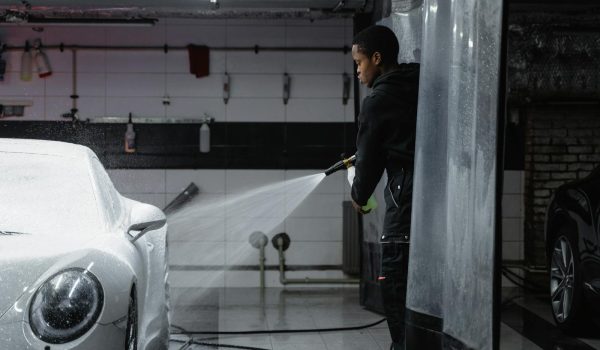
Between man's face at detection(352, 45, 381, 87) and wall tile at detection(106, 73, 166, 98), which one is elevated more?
wall tile at detection(106, 73, 166, 98)

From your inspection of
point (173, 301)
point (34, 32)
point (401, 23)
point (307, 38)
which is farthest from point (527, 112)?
point (34, 32)

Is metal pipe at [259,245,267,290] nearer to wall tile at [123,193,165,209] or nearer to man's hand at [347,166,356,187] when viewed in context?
wall tile at [123,193,165,209]

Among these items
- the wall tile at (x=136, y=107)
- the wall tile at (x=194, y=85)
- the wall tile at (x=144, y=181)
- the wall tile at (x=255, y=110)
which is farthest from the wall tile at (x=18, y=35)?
the wall tile at (x=255, y=110)

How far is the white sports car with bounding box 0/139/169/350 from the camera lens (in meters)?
2.81

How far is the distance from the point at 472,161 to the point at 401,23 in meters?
2.70

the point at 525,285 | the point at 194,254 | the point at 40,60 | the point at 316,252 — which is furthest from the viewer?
the point at 316,252

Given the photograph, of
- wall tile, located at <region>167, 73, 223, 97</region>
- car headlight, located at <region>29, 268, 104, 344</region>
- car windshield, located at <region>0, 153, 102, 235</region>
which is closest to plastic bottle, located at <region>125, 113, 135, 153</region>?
wall tile, located at <region>167, 73, 223, 97</region>

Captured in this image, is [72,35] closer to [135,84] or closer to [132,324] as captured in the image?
[135,84]

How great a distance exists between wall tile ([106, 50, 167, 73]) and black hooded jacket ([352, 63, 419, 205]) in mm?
5261

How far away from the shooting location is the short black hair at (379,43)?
12.0ft

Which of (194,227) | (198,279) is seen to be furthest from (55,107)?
(198,279)

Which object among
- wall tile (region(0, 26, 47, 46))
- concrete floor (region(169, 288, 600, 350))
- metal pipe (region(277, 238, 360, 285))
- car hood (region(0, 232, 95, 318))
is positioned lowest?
concrete floor (region(169, 288, 600, 350))

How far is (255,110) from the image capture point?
855 cm

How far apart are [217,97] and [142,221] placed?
4652 mm
